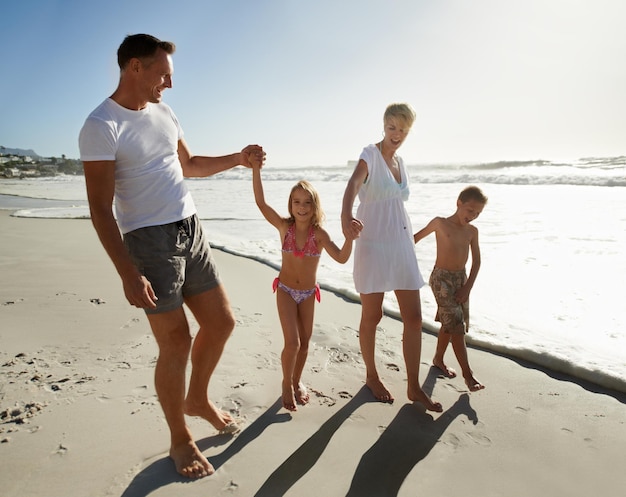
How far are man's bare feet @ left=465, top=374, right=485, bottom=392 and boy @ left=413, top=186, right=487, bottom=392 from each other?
10.6 inches

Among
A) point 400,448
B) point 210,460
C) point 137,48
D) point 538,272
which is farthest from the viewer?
point 538,272

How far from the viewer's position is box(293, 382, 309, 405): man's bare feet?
307 cm

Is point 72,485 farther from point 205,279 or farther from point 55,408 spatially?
point 205,279

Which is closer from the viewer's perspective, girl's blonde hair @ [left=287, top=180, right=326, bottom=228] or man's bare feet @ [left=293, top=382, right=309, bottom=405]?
man's bare feet @ [left=293, top=382, right=309, bottom=405]

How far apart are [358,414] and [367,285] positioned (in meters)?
0.84

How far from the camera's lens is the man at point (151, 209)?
2072 millimetres

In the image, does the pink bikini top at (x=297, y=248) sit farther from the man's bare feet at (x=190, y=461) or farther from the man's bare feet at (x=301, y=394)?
the man's bare feet at (x=190, y=461)

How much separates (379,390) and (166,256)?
1.74 metres

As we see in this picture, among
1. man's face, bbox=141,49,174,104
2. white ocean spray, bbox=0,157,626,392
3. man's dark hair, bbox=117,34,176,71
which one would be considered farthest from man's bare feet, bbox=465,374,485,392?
man's dark hair, bbox=117,34,176,71

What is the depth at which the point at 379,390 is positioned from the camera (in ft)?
10.5

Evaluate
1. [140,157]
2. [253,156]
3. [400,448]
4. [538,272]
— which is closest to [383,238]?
[253,156]

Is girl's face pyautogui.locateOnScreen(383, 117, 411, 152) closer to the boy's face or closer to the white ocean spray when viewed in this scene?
the boy's face

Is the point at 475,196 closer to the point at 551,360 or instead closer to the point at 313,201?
the point at 313,201

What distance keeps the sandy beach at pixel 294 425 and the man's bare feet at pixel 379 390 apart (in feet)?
0.18
